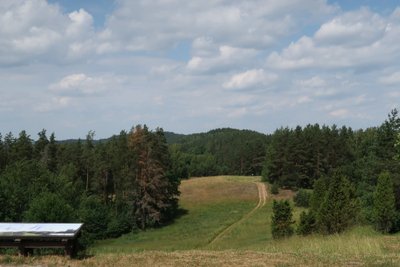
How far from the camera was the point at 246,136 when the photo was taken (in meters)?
197

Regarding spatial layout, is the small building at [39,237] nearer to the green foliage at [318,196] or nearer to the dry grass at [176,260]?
the dry grass at [176,260]

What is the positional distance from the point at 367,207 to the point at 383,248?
41.5 metres

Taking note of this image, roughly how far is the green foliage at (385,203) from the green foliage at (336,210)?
601 cm

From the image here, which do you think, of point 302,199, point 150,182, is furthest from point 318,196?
point 150,182

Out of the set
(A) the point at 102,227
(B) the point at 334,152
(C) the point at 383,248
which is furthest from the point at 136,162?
(C) the point at 383,248

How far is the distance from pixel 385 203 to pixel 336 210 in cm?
871

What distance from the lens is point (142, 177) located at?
74.8 m

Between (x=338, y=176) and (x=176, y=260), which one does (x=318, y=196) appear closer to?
(x=338, y=176)

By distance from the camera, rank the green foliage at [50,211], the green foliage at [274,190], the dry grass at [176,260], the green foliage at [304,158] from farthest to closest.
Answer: the green foliage at [304,158] < the green foliage at [274,190] < the green foliage at [50,211] < the dry grass at [176,260]

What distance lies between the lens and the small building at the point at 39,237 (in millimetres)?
11826

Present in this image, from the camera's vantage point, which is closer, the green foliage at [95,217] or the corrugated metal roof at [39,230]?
the corrugated metal roof at [39,230]

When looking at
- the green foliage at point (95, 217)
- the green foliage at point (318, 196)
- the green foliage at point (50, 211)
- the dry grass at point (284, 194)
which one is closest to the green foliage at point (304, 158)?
the dry grass at point (284, 194)

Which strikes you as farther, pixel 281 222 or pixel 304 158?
pixel 304 158

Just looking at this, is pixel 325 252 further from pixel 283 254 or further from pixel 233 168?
pixel 233 168
